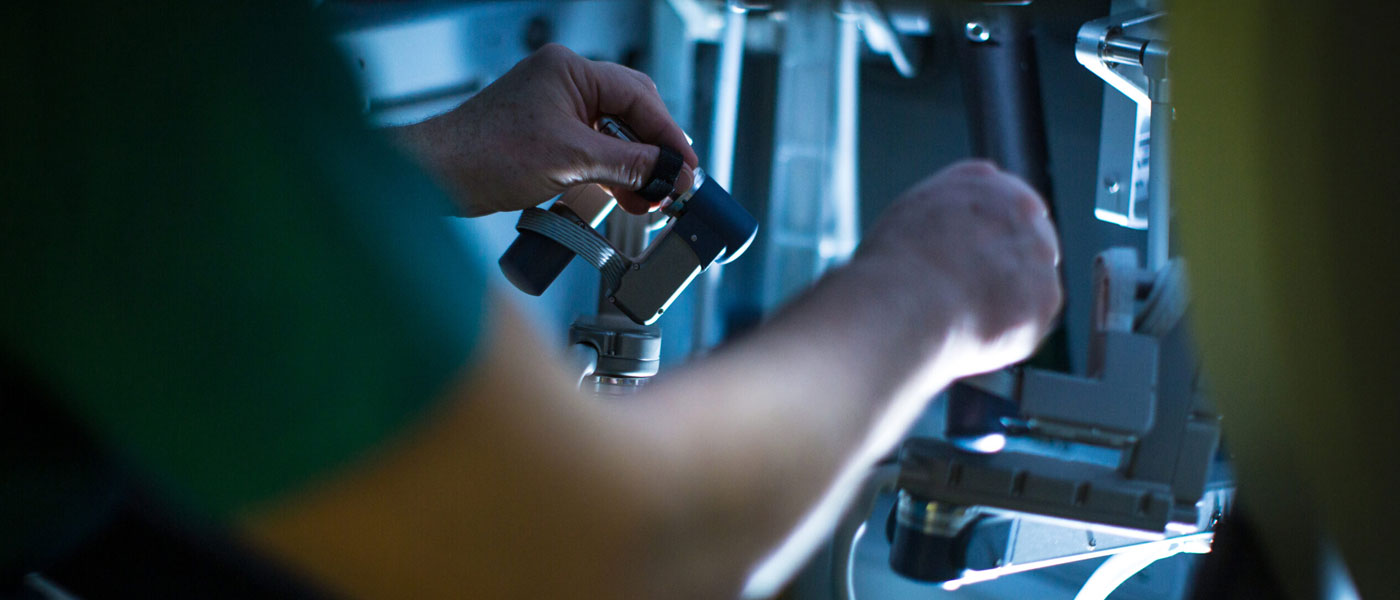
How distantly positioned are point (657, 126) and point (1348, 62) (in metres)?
0.68

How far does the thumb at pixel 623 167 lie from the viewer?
891mm

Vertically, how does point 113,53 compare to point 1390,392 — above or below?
above

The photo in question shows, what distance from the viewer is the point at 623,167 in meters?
0.90

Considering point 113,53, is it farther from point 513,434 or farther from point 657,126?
Answer: point 657,126

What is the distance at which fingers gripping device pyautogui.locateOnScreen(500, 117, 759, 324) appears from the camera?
2.89 ft

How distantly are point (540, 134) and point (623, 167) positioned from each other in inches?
4.2

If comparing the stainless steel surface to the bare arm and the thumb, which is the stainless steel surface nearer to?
the bare arm

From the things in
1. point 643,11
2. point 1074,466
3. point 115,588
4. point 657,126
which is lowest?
point 115,588

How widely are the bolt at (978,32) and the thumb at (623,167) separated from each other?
18.4 inches

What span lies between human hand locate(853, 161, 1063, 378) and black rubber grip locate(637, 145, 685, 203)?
10.7 inches

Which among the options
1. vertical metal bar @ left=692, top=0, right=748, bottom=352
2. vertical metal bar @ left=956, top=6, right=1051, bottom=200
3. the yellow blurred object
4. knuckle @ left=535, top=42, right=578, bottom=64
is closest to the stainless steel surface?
the yellow blurred object

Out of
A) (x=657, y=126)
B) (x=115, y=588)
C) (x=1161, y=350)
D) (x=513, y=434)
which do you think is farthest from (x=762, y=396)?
(x=115, y=588)

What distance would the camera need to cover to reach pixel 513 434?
0.43 metres

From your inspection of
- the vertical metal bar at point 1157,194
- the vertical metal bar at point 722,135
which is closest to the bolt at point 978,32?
the vertical metal bar at point 1157,194
